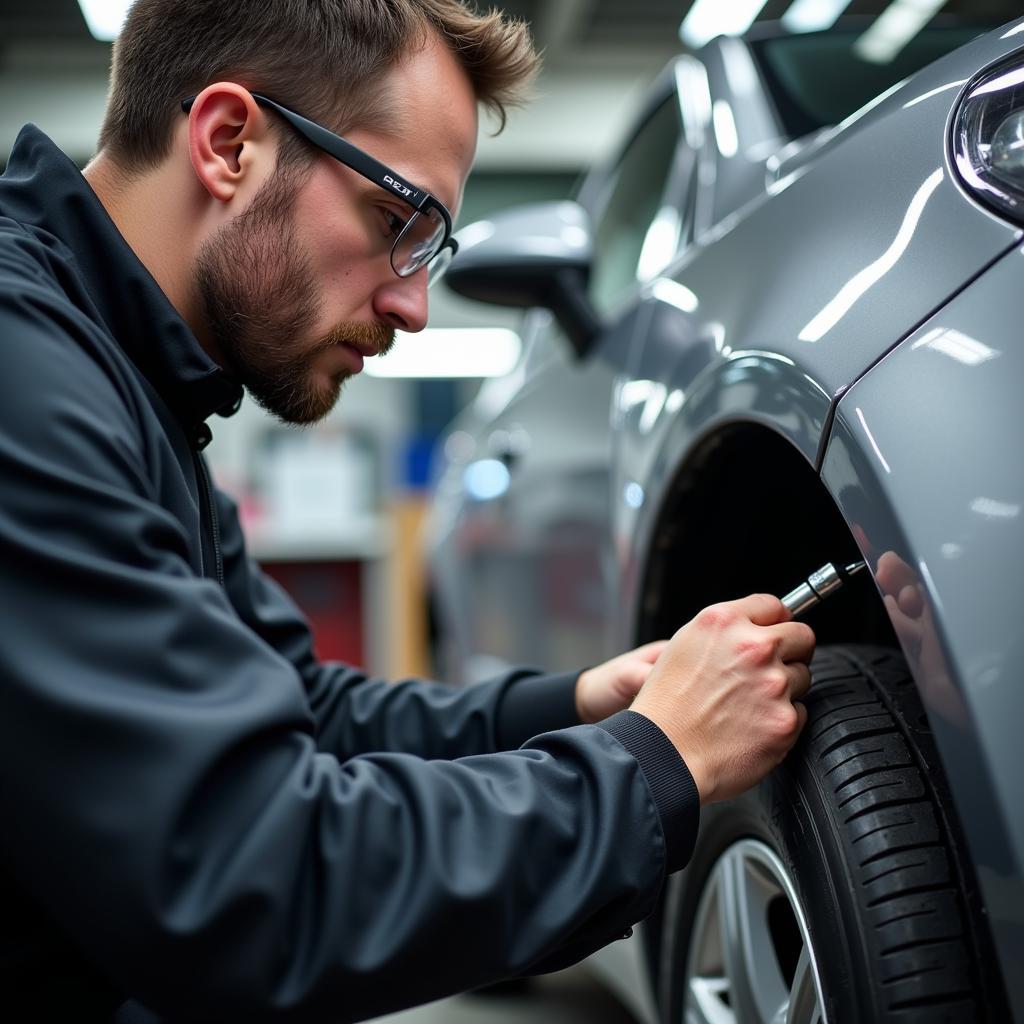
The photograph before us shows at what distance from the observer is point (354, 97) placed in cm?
99

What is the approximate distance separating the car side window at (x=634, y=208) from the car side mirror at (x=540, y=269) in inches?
3.1

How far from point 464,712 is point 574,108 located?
6.86 meters

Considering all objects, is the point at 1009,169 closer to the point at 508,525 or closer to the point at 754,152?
the point at 754,152

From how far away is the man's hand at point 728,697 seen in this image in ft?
2.68

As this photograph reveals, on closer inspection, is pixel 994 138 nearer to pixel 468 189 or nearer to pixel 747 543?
pixel 747 543

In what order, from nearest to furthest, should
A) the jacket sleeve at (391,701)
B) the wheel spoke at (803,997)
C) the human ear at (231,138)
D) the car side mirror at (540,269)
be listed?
the wheel spoke at (803,997)
the human ear at (231,138)
the jacket sleeve at (391,701)
the car side mirror at (540,269)

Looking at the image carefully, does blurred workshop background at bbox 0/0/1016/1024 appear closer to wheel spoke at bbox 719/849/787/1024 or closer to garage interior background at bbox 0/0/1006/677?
garage interior background at bbox 0/0/1006/677

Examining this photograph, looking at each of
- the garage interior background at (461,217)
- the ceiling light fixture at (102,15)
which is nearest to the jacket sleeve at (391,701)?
the garage interior background at (461,217)

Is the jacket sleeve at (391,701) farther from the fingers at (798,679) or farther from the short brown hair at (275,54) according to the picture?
the short brown hair at (275,54)

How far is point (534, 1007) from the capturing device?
7.13 feet

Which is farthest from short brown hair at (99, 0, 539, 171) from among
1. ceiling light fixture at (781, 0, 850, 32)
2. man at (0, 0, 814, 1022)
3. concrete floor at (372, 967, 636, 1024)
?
ceiling light fixture at (781, 0, 850, 32)

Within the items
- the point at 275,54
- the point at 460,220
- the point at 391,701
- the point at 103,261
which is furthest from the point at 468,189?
the point at 103,261

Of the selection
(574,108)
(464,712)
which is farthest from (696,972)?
(574,108)

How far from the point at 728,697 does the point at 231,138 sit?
1.98 feet
